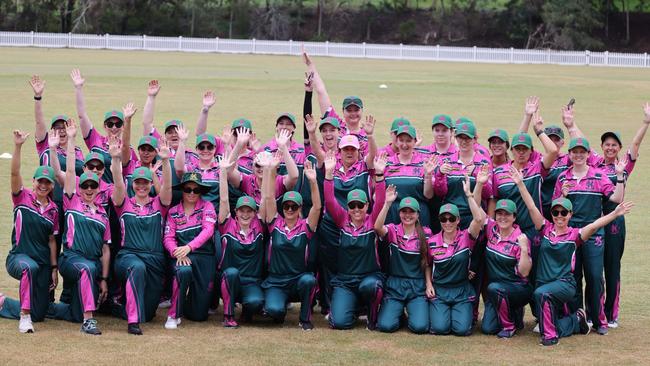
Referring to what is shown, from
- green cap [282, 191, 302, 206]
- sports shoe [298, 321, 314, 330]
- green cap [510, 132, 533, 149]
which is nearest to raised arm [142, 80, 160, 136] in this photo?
green cap [282, 191, 302, 206]

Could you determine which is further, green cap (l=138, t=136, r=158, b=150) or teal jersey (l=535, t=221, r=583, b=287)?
green cap (l=138, t=136, r=158, b=150)

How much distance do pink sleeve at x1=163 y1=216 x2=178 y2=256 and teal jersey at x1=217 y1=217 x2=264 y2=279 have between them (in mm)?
436

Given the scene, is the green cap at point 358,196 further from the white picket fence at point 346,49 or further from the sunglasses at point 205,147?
the white picket fence at point 346,49

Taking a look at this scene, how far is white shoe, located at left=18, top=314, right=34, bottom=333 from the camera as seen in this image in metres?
9.10

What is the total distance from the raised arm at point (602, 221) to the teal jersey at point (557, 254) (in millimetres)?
55

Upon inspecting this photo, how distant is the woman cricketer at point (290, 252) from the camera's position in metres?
9.62

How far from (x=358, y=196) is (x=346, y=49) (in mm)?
44728

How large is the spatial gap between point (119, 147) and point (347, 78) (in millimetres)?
→ 27314

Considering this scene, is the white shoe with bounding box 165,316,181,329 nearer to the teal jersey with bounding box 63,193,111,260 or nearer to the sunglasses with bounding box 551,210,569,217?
the teal jersey with bounding box 63,193,111,260

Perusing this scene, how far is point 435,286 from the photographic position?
384 inches

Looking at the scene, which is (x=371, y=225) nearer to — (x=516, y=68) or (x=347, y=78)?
(x=347, y=78)

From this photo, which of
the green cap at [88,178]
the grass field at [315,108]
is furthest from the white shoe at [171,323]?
the green cap at [88,178]

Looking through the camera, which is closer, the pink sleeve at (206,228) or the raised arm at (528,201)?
the raised arm at (528,201)

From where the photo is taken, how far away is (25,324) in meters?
9.11
